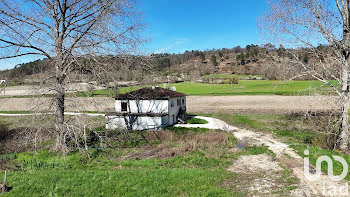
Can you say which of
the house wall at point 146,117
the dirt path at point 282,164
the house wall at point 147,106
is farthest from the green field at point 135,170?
the house wall at point 147,106

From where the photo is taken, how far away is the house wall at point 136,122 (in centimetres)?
2400

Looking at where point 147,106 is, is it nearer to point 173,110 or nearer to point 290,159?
point 173,110

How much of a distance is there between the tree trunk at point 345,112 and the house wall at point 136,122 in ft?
47.2

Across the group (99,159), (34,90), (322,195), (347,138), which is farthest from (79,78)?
(347,138)

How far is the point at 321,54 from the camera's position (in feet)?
48.4

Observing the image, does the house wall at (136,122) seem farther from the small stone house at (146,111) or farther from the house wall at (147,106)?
the house wall at (147,106)

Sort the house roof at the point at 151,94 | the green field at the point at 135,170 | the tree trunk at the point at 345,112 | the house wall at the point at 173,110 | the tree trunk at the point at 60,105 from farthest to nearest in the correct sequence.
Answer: the house wall at the point at 173,110 → the house roof at the point at 151,94 → the tree trunk at the point at 345,112 → the tree trunk at the point at 60,105 → the green field at the point at 135,170

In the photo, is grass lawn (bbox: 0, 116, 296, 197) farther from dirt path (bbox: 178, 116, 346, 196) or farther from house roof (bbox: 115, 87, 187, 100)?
house roof (bbox: 115, 87, 187, 100)

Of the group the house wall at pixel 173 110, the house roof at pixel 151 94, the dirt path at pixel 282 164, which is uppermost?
the house roof at pixel 151 94

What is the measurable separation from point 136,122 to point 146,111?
5.71 ft

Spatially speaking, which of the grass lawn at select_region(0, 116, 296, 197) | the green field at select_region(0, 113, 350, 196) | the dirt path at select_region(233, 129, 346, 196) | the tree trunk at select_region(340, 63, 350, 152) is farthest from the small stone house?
the tree trunk at select_region(340, 63, 350, 152)

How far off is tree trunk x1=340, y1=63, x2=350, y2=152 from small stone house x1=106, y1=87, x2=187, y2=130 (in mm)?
14268

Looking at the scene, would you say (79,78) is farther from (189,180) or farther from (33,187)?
(189,180)

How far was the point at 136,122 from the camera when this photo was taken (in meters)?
24.4
